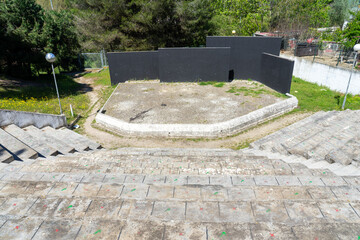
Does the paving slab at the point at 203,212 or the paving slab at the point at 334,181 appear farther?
the paving slab at the point at 334,181

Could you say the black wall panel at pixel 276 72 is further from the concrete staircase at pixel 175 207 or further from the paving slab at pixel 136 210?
the paving slab at pixel 136 210

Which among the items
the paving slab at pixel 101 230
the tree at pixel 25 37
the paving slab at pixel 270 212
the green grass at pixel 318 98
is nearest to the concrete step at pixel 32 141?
the paving slab at pixel 101 230

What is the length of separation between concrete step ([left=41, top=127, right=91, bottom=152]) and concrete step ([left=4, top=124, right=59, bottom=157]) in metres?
1.06

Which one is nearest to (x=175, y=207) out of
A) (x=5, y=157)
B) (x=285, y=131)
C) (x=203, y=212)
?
(x=203, y=212)

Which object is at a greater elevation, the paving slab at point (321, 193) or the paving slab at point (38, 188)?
the paving slab at point (321, 193)

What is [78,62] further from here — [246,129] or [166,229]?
[166,229]

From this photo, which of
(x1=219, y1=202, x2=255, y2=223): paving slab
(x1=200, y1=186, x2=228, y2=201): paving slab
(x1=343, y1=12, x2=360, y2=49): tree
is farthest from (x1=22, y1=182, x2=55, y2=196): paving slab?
(x1=343, y1=12, x2=360, y2=49): tree

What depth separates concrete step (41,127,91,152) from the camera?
8934mm

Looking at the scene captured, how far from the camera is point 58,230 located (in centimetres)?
332

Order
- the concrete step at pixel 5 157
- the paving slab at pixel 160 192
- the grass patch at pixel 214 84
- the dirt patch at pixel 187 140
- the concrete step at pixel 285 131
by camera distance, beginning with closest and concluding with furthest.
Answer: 1. the paving slab at pixel 160 192
2. the concrete step at pixel 5 157
3. the concrete step at pixel 285 131
4. the dirt patch at pixel 187 140
5. the grass patch at pixel 214 84

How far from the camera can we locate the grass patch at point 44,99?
12.7m

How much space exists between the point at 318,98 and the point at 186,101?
25.6 feet

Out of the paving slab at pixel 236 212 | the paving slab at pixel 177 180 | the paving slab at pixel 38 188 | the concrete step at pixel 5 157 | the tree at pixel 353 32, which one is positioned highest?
the tree at pixel 353 32

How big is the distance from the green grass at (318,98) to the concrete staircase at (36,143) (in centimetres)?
1104
